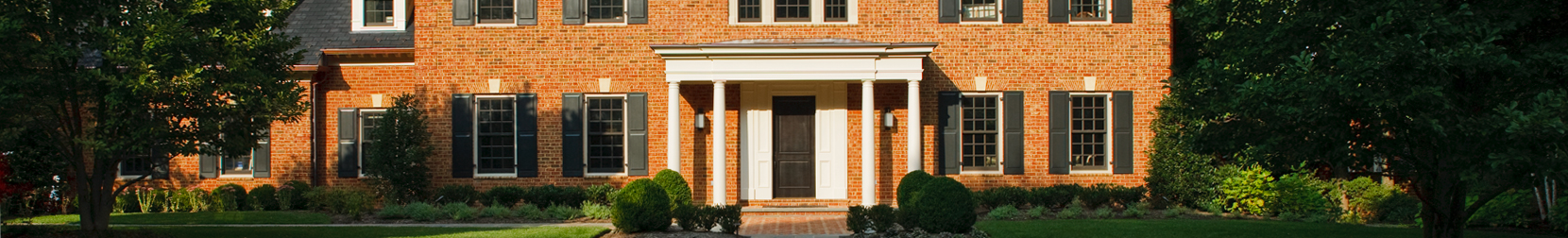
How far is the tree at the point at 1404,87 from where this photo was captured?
797 cm

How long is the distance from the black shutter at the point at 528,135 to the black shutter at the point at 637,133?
1413 millimetres

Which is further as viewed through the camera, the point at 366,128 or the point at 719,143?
the point at 366,128

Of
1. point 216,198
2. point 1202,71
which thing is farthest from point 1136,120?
point 216,198

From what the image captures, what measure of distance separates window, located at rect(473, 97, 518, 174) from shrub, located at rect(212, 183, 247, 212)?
383cm

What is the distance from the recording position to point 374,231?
1325cm

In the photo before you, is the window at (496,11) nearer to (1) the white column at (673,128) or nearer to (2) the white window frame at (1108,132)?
(1) the white column at (673,128)

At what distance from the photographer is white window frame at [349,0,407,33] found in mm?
18500

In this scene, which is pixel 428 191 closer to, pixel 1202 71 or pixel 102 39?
pixel 102 39

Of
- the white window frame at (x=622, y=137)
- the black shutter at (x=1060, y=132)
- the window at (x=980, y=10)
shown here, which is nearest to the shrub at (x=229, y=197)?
the white window frame at (x=622, y=137)

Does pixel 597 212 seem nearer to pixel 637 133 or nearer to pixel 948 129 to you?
pixel 637 133

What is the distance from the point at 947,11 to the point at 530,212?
6.78 m

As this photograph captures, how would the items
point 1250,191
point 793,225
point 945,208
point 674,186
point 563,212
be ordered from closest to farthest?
point 945,208, point 793,225, point 674,186, point 563,212, point 1250,191

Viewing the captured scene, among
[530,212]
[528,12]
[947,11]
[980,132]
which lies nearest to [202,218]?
[530,212]

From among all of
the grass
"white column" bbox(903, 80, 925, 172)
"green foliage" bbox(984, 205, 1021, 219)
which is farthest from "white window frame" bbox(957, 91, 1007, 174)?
the grass
